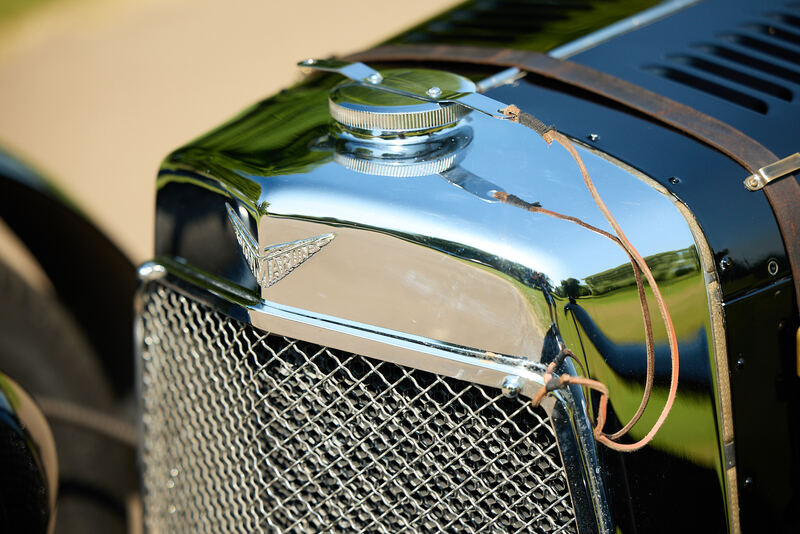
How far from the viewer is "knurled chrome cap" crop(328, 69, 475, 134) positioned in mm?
1145

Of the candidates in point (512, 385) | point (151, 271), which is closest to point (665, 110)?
point (512, 385)

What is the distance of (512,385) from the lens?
1023 mm

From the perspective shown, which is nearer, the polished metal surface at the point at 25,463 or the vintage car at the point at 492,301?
the vintage car at the point at 492,301

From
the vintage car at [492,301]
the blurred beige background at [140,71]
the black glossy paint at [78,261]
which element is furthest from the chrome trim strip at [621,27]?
the blurred beige background at [140,71]

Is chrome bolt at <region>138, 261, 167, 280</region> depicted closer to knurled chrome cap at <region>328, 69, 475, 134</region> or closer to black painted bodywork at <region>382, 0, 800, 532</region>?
→ knurled chrome cap at <region>328, 69, 475, 134</region>

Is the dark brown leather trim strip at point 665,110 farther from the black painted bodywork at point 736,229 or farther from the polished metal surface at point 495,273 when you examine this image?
the polished metal surface at point 495,273

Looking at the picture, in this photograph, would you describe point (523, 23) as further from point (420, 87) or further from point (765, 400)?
point (765, 400)

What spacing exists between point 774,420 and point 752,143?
35 centimetres

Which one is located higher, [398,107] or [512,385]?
[398,107]

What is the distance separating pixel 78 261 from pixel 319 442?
83 centimetres

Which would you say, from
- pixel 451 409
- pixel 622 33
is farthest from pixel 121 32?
pixel 451 409

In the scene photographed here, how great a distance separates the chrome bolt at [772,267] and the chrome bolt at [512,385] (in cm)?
35

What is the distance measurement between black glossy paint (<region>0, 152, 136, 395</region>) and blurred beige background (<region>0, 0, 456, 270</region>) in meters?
A: 1.63

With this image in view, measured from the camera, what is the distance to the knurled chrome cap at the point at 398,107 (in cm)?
114
